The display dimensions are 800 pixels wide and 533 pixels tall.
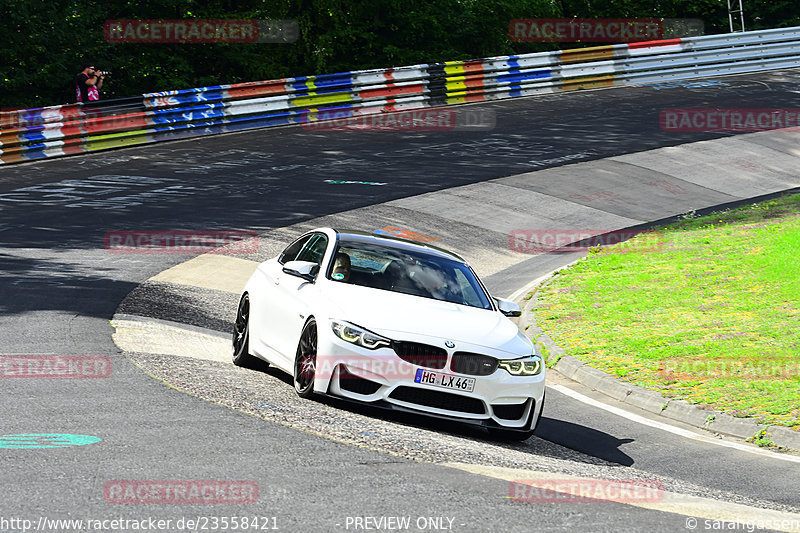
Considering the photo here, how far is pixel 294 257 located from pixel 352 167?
14014 mm

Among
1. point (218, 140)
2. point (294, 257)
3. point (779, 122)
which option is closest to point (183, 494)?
point (294, 257)

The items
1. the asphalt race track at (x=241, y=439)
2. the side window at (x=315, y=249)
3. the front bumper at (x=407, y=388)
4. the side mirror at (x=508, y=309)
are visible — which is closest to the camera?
the asphalt race track at (x=241, y=439)

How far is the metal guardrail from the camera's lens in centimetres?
2531

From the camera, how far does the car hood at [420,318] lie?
27.7ft

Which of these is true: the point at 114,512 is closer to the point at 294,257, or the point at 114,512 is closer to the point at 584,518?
the point at 584,518

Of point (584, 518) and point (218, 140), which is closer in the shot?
point (584, 518)

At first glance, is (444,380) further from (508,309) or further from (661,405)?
(661,405)

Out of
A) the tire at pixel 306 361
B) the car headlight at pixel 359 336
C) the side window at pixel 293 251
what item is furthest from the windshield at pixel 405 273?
the car headlight at pixel 359 336

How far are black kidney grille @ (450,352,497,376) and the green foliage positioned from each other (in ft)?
80.9

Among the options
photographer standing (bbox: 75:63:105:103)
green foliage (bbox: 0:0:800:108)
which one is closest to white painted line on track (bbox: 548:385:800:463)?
photographer standing (bbox: 75:63:105:103)

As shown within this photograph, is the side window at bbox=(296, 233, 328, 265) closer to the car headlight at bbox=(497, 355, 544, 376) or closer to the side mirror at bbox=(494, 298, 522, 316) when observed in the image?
the side mirror at bbox=(494, 298, 522, 316)

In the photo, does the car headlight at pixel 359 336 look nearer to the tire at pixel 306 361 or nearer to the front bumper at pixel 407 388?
the front bumper at pixel 407 388

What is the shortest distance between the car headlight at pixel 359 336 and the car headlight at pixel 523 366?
100 cm

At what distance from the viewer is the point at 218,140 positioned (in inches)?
1089
